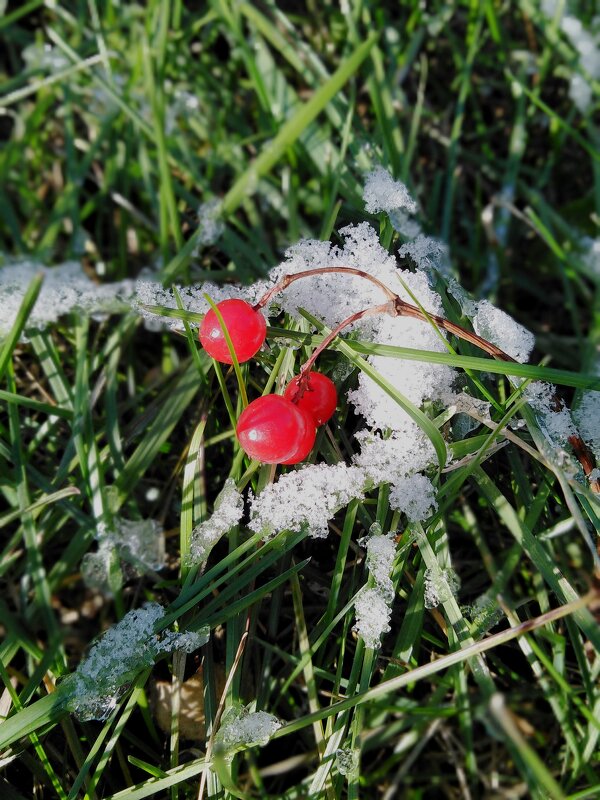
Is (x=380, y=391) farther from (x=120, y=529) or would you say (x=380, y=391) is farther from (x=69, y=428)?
(x=69, y=428)

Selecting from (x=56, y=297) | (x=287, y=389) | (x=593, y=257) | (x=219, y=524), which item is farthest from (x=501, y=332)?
(x=56, y=297)

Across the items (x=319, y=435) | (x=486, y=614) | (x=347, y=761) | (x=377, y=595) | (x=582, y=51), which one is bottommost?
(x=347, y=761)

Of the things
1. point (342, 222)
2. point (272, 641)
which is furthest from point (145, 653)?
point (342, 222)

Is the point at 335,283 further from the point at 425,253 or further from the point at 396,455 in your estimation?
the point at 396,455

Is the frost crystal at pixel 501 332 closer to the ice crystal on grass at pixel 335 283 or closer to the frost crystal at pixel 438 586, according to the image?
the ice crystal on grass at pixel 335 283

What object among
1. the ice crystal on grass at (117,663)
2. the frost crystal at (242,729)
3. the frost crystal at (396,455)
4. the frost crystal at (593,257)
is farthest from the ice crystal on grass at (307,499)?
the frost crystal at (593,257)

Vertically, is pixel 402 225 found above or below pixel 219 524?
above
